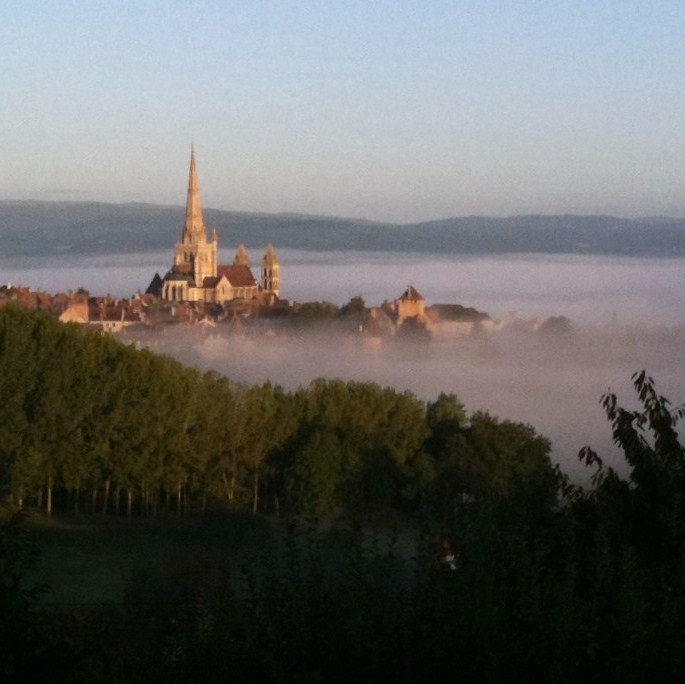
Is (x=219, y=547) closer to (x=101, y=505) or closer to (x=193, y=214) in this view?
(x=101, y=505)

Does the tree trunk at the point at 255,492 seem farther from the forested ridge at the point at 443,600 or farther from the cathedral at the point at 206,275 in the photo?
the cathedral at the point at 206,275

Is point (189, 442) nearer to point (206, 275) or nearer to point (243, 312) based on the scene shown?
point (243, 312)

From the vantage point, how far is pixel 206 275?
350ft

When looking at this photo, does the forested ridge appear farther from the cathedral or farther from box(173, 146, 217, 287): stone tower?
box(173, 146, 217, 287): stone tower

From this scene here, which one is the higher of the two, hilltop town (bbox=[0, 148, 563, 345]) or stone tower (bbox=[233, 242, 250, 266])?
stone tower (bbox=[233, 242, 250, 266])

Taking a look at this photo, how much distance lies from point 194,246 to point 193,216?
438cm

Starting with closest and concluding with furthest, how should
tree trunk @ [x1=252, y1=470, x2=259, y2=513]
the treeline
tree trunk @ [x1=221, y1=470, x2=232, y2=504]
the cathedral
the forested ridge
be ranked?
the forested ridge < the treeline < tree trunk @ [x1=221, y1=470, x2=232, y2=504] < tree trunk @ [x1=252, y1=470, x2=259, y2=513] < the cathedral

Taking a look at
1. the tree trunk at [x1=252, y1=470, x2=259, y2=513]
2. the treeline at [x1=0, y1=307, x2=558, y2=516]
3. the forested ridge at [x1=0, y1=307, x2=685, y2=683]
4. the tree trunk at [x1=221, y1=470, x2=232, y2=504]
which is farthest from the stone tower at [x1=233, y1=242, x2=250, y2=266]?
the forested ridge at [x1=0, y1=307, x2=685, y2=683]

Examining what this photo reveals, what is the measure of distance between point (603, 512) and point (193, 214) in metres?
109

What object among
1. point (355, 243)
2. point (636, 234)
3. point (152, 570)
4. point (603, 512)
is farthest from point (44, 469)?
point (355, 243)

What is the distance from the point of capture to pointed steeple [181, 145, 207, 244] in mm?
114812

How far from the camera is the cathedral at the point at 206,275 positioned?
340 ft

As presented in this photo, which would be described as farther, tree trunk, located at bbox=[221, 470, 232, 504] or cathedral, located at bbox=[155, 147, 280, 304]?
cathedral, located at bbox=[155, 147, 280, 304]

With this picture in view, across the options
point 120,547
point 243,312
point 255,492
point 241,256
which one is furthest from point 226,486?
point 241,256
